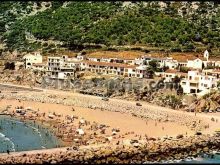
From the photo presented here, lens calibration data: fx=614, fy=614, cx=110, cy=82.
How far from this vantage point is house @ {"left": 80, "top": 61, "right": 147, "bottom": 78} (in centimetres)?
7669

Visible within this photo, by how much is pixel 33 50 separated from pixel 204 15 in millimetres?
28986

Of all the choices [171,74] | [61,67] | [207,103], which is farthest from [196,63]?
[61,67]

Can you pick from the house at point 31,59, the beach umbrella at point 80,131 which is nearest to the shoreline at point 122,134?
the beach umbrella at point 80,131

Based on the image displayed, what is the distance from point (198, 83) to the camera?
69.5m

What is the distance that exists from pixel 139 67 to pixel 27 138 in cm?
2657

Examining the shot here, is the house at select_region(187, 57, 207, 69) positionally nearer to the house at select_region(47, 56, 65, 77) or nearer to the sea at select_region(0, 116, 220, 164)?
the house at select_region(47, 56, 65, 77)

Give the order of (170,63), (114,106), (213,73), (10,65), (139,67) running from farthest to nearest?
(10,65) → (170,63) → (139,67) → (213,73) → (114,106)

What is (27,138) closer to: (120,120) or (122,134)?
(122,134)

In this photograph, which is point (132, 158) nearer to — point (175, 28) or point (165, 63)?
point (165, 63)

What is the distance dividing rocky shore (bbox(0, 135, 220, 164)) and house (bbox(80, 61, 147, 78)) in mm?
27232

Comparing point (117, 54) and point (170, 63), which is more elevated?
point (117, 54)

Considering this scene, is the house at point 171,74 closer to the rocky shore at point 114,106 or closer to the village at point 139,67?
the village at point 139,67

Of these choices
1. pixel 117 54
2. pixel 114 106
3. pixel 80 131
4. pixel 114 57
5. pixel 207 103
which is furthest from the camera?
pixel 117 54

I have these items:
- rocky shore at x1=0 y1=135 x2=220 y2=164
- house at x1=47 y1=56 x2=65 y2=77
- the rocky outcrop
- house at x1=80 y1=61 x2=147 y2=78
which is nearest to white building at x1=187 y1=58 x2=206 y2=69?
house at x1=80 y1=61 x2=147 y2=78
